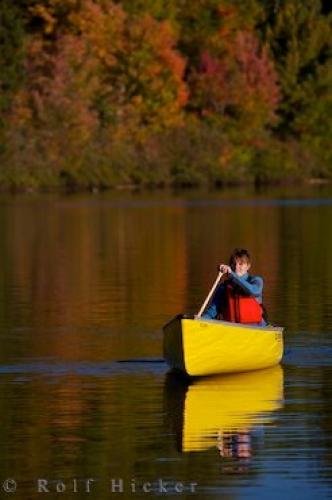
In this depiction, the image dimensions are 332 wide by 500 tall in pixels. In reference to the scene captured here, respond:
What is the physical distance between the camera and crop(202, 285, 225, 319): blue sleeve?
21.6 metres

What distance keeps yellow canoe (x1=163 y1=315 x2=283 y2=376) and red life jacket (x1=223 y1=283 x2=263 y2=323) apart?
34 centimetres

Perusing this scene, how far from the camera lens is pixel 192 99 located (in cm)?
10238

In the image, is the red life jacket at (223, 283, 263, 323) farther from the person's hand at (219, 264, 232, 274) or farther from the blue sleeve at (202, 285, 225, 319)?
the person's hand at (219, 264, 232, 274)

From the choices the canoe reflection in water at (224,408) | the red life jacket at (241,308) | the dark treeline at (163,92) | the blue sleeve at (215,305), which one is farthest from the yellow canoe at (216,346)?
the dark treeline at (163,92)

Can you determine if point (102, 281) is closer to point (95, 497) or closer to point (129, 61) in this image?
point (95, 497)

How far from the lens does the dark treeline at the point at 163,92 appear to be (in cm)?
8800

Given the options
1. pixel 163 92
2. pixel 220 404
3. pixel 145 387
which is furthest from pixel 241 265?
pixel 163 92

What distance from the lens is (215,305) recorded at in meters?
21.7

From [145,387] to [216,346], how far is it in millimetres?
892

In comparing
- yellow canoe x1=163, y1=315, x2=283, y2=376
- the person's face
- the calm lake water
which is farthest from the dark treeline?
yellow canoe x1=163, y1=315, x2=283, y2=376

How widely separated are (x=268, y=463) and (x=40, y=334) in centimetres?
1037

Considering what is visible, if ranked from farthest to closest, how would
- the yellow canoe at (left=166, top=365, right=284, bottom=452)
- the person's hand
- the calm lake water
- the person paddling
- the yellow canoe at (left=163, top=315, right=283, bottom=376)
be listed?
1. the person paddling
2. the person's hand
3. the yellow canoe at (left=163, top=315, right=283, bottom=376)
4. the yellow canoe at (left=166, top=365, right=284, bottom=452)
5. the calm lake water

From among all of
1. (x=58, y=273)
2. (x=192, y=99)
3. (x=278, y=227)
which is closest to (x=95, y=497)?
(x=58, y=273)

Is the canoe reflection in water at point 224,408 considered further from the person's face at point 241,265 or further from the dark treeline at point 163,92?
the dark treeline at point 163,92
